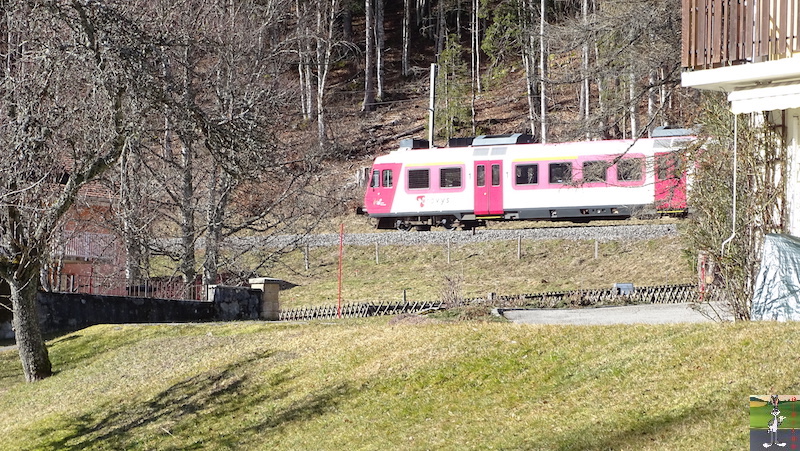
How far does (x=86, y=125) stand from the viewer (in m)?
15.3

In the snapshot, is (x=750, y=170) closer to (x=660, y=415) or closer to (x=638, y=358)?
(x=638, y=358)

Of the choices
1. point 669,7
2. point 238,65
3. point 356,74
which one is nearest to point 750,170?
point 669,7

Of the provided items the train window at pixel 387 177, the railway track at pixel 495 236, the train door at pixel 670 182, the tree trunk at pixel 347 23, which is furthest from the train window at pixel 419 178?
the tree trunk at pixel 347 23

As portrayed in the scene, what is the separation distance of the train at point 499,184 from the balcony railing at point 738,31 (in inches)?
731

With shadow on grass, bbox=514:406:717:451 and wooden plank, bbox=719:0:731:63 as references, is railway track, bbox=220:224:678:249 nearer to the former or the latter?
wooden plank, bbox=719:0:731:63

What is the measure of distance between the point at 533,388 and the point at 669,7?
1220cm

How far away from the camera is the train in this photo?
1273 inches

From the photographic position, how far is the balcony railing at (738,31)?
1168cm

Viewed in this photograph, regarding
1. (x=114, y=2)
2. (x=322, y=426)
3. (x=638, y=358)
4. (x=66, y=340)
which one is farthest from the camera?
(x=66, y=340)

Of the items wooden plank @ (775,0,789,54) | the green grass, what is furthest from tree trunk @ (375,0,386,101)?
wooden plank @ (775,0,789,54)

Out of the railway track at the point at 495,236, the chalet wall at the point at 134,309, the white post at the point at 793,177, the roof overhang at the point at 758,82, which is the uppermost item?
the roof overhang at the point at 758,82

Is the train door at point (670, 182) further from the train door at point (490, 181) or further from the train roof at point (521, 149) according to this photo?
the train door at point (490, 181)

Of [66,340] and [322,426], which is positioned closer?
[322,426]

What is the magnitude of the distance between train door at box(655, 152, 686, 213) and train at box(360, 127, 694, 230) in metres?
1.04
